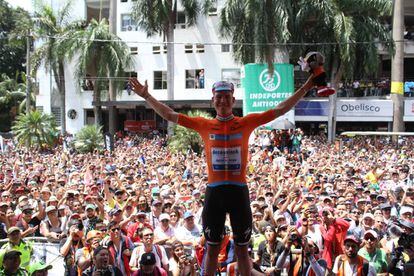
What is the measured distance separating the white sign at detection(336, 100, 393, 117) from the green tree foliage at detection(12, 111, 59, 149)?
20.5m

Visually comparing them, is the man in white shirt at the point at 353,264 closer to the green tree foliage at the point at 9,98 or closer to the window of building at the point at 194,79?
the window of building at the point at 194,79

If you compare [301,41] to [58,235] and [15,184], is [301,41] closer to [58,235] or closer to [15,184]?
[15,184]

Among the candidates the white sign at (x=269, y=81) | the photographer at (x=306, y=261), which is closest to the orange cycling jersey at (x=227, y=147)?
the photographer at (x=306, y=261)

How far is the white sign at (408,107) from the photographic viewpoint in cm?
3775

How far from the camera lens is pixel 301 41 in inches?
1394

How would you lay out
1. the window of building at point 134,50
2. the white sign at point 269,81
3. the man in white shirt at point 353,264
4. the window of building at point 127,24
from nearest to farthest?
1. the man in white shirt at point 353,264
2. the white sign at point 269,81
3. the window of building at point 127,24
4. the window of building at point 134,50

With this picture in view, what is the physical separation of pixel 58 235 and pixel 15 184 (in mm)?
3844

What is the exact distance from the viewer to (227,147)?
16.5 ft

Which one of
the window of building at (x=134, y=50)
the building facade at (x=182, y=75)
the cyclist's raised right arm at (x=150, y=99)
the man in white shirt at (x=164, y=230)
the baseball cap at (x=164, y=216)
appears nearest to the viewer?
the cyclist's raised right arm at (x=150, y=99)

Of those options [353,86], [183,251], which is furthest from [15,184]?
[353,86]

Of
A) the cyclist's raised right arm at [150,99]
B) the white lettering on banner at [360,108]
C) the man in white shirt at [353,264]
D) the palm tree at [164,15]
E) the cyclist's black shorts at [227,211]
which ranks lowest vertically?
the man in white shirt at [353,264]

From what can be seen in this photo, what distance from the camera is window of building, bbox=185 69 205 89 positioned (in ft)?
138

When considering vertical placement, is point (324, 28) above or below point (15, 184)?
above

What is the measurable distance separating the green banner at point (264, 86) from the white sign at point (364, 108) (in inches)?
311
